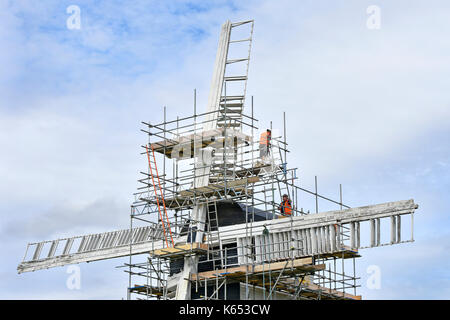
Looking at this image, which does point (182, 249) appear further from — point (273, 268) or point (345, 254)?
point (345, 254)

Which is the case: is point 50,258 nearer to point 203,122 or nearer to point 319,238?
→ point 203,122

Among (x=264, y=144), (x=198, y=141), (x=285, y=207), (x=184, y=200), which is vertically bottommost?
→ (x=285, y=207)

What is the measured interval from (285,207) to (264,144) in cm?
423

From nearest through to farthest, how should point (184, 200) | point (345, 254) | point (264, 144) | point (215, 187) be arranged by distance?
point (345, 254), point (215, 187), point (264, 144), point (184, 200)

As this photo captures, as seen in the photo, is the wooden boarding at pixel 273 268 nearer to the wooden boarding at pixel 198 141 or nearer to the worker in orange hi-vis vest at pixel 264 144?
the worker in orange hi-vis vest at pixel 264 144

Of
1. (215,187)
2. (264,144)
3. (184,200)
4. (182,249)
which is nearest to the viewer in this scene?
(182,249)

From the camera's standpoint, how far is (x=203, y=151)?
155 ft

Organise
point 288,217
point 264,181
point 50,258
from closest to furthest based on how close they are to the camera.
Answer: point 288,217 → point 264,181 → point 50,258

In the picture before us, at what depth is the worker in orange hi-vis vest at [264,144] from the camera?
46500mm

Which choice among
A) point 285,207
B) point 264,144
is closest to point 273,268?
point 285,207

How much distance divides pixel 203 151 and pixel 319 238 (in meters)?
9.67

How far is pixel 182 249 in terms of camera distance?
43594 millimetres
